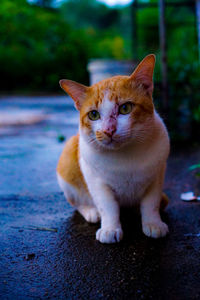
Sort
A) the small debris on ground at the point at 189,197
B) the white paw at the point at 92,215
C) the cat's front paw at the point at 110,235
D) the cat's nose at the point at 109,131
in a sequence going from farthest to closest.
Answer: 1. the small debris on ground at the point at 189,197
2. the white paw at the point at 92,215
3. the cat's front paw at the point at 110,235
4. the cat's nose at the point at 109,131

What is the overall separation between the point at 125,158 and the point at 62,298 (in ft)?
2.63

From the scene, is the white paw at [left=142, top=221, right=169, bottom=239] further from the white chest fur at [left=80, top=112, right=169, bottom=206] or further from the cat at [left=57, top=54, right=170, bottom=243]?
the white chest fur at [left=80, top=112, right=169, bottom=206]

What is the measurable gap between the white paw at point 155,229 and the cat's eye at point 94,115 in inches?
28.2

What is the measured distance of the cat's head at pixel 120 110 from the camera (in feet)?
5.99

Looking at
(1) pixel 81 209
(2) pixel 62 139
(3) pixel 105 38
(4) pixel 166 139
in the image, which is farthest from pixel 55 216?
(3) pixel 105 38

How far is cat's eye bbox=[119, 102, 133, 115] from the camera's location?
1.87 m

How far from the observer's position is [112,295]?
154 centimetres

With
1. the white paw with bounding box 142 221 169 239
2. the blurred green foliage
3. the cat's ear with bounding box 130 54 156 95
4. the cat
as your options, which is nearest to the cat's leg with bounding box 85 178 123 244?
the cat

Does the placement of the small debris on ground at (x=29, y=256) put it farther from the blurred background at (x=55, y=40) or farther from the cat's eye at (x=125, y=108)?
the blurred background at (x=55, y=40)

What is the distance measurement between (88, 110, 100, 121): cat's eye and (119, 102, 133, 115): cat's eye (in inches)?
5.4

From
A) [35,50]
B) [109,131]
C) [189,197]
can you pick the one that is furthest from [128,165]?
[35,50]

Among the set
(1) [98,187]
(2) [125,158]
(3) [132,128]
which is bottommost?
(1) [98,187]

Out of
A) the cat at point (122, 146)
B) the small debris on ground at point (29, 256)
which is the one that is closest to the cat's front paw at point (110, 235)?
the cat at point (122, 146)

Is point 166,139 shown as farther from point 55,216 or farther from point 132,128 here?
point 55,216
